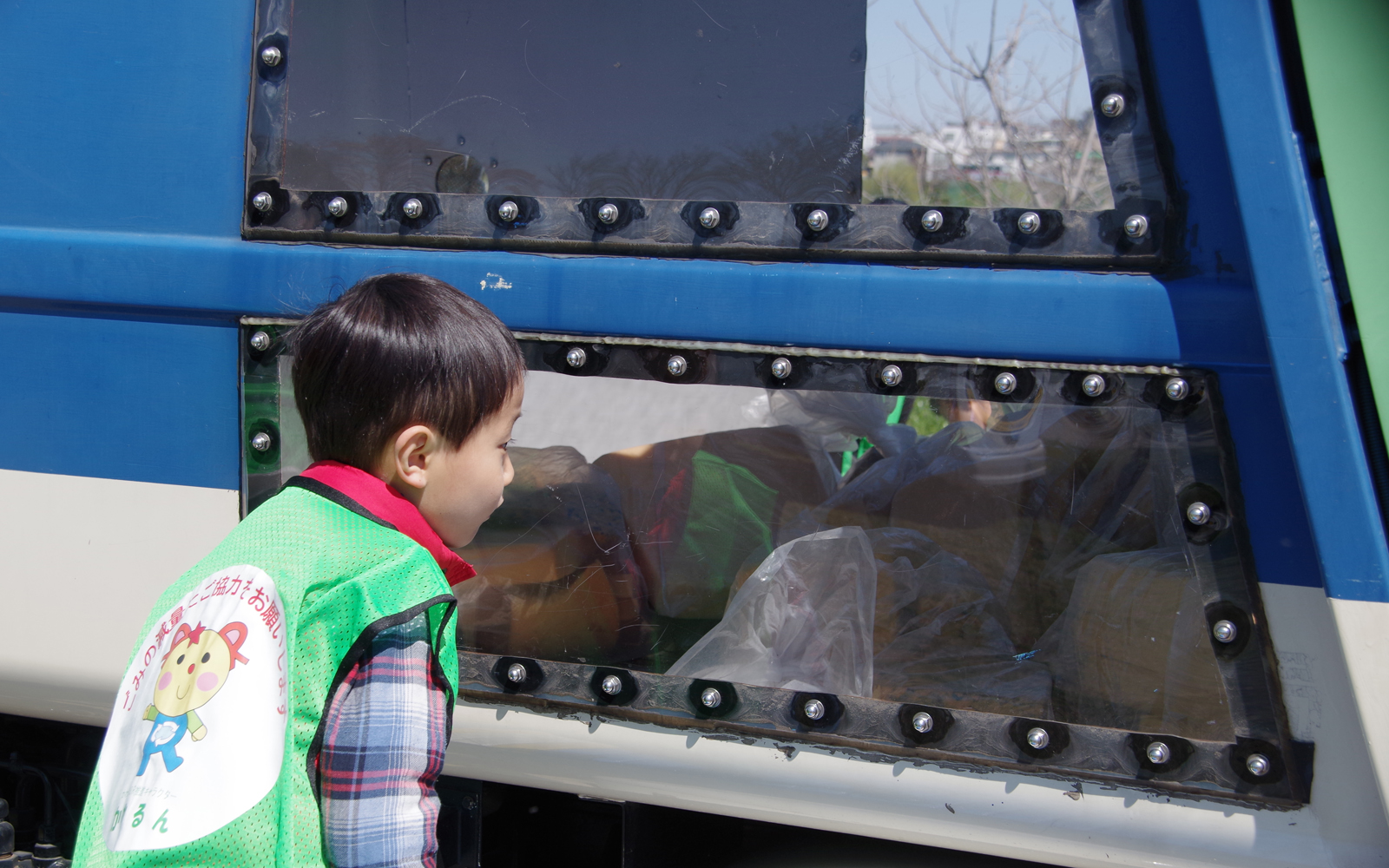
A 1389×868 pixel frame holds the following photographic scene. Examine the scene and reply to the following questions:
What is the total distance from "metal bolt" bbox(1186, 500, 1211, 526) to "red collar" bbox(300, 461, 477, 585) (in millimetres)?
806

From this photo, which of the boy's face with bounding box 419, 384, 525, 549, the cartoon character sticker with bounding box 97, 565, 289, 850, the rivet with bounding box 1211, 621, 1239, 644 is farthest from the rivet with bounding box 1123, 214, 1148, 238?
the cartoon character sticker with bounding box 97, 565, 289, 850

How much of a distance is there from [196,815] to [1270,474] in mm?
1062

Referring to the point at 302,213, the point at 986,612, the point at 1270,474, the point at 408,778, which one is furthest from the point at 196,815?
the point at 1270,474

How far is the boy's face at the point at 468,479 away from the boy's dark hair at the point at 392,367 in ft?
0.06

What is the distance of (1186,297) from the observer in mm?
1005

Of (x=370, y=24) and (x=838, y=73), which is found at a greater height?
(x=370, y=24)

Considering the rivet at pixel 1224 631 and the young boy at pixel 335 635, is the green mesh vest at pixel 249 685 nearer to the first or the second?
the young boy at pixel 335 635

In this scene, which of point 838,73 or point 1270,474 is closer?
point 1270,474

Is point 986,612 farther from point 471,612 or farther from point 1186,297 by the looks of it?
point 471,612

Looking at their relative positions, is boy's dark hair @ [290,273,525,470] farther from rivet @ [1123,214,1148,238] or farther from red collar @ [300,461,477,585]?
rivet @ [1123,214,1148,238]

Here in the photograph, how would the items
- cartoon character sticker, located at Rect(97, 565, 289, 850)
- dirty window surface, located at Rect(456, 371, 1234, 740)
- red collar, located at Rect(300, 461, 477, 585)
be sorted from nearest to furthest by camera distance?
cartoon character sticker, located at Rect(97, 565, 289, 850)
red collar, located at Rect(300, 461, 477, 585)
dirty window surface, located at Rect(456, 371, 1234, 740)

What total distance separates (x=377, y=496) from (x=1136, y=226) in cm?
84

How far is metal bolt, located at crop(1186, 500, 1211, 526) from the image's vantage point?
102 cm

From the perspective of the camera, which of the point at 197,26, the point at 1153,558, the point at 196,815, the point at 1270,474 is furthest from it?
the point at 197,26
